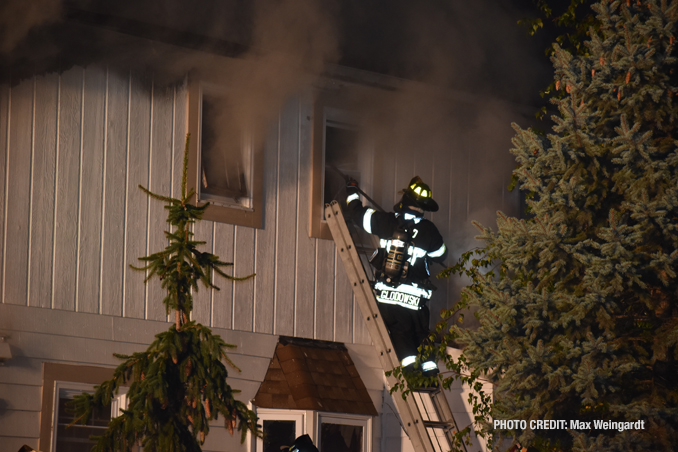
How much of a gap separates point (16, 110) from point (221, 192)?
209 centimetres

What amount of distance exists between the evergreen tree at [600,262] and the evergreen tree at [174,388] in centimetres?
187

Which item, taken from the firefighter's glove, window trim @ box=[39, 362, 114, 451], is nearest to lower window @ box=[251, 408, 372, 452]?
window trim @ box=[39, 362, 114, 451]

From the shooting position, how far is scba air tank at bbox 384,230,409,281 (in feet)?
28.4

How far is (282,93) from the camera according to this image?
9281 millimetres

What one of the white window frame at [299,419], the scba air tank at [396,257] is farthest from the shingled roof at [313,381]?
the scba air tank at [396,257]

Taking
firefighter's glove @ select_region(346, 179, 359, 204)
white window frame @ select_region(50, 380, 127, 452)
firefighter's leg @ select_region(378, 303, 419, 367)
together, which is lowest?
white window frame @ select_region(50, 380, 127, 452)

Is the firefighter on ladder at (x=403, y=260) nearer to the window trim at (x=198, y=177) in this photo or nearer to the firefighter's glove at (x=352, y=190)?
the firefighter's glove at (x=352, y=190)

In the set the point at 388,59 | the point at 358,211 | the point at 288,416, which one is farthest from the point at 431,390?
the point at 388,59

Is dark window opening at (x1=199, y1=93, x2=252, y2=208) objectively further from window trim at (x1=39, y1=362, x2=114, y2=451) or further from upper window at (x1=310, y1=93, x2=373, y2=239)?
window trim at (x1=39, y1=362, x2=114, y2=451)

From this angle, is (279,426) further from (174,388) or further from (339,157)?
(174,388)

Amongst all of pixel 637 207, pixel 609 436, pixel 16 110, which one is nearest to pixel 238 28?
pixel 16 110

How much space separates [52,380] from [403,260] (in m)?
→ 3.33

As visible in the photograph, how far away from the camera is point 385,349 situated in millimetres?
8289

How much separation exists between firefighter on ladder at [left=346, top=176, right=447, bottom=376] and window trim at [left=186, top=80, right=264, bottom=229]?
913 mm
